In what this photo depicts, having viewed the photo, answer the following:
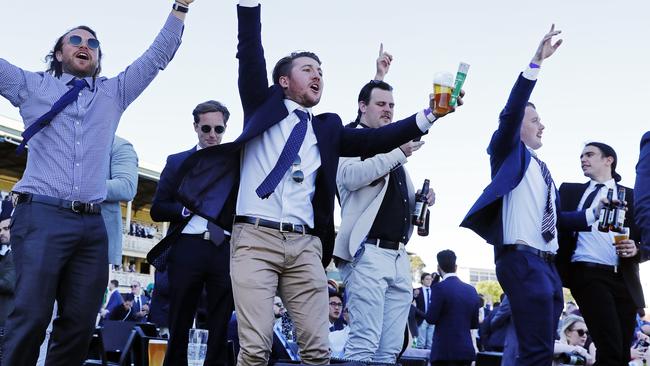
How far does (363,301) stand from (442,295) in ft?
15.5

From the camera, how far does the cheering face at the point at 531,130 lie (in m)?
6.42

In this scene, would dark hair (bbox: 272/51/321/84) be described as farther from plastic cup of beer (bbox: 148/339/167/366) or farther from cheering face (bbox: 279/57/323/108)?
plastic cup of beer (bbox: 148/339/167/366)

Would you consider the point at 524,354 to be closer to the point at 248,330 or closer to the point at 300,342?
the point at 300,342

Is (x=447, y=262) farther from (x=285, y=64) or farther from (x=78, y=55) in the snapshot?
(x=78, y=55)

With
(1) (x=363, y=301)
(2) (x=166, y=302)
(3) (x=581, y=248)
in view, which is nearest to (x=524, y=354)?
(1) (x=363, y=301)

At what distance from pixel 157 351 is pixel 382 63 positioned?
3.16 m

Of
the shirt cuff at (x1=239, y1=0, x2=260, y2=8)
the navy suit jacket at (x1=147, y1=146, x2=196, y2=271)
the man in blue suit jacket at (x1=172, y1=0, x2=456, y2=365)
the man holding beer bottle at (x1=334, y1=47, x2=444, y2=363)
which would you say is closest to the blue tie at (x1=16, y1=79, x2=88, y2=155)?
the man in blue suit jacket at (x1=172, y1=0, x2=456, y2=365)

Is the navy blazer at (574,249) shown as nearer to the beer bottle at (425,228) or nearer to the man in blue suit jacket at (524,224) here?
the man in blue suit jacket at (524,224)

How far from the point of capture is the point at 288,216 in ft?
14.0

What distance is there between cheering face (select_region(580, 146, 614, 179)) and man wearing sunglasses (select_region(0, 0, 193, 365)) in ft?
13.5

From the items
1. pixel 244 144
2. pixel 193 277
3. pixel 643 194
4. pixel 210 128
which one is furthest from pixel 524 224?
pixel 210 128

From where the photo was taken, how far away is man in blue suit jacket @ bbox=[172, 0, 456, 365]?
4117mm

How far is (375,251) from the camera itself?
5719 millimetres

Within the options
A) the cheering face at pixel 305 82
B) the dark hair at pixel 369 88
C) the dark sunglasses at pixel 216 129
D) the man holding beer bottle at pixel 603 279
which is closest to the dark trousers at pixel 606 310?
the man holding beer bottle at pixel 603 279
